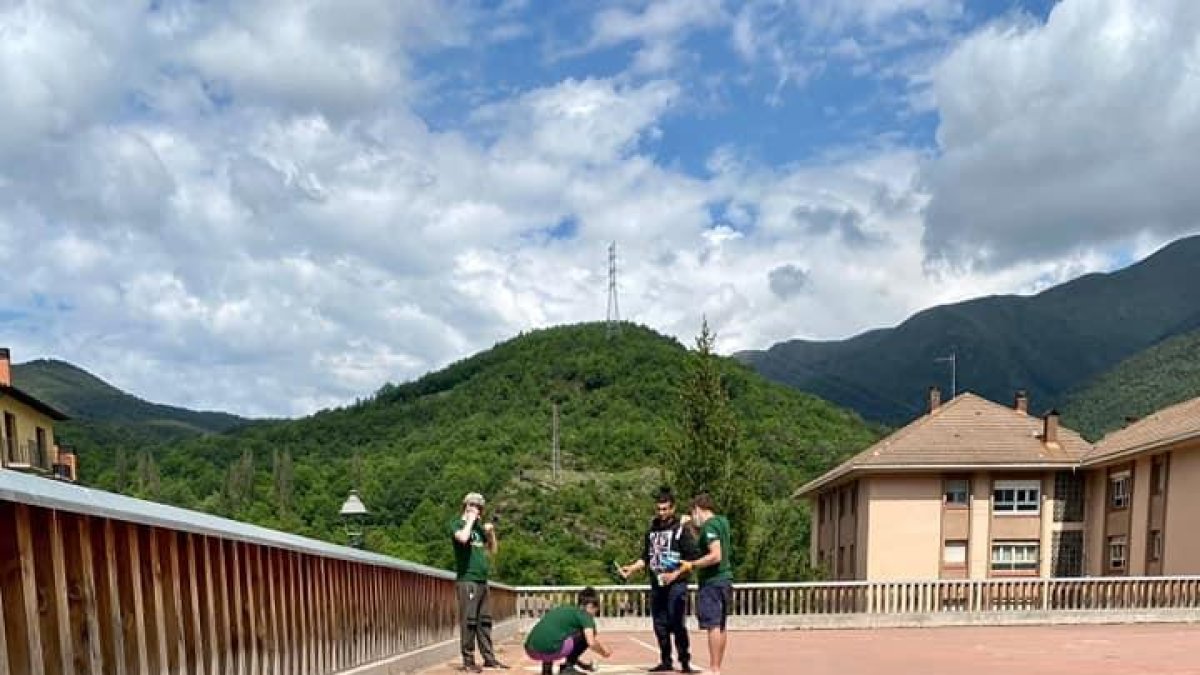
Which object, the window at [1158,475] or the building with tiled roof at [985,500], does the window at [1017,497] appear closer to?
the building with tiled roof at [985,500]

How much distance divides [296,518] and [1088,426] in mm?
60174

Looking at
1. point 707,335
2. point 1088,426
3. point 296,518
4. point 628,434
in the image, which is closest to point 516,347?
point 628,434

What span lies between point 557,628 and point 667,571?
3.36ft

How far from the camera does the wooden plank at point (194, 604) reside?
4117 millimetres

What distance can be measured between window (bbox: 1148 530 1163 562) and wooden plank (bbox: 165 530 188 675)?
32.0 metres

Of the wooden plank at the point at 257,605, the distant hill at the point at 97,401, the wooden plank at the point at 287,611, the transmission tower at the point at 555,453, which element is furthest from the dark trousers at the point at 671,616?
the distant hill at the point at 97,401

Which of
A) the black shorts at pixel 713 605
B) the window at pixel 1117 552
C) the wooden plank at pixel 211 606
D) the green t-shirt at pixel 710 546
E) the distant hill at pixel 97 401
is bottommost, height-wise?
the distant hill at pixel 97 401

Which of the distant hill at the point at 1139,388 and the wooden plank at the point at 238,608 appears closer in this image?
the wooden plank at the point at 238,608

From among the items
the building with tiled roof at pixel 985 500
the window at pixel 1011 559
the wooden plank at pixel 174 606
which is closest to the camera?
the wooden plank at pixel 174 606

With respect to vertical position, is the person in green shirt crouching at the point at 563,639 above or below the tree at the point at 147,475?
above

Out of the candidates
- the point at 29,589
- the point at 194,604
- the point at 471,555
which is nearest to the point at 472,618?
the point at 471,555

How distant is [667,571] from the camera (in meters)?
8.38

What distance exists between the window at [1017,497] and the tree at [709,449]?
11.7 metres

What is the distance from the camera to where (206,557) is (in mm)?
4316
